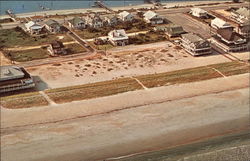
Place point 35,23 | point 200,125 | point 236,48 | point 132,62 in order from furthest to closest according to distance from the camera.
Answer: point 35,23, point 236,48, point 132,62, point 200,125

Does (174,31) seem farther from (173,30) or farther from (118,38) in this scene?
(118,38)

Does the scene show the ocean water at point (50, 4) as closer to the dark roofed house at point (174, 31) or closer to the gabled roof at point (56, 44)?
the dark roofed house at point (174, 31)

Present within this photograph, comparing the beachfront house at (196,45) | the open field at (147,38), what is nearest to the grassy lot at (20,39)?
the open field at (147,38)

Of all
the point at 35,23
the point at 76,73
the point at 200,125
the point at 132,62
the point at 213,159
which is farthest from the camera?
the point at 35,23

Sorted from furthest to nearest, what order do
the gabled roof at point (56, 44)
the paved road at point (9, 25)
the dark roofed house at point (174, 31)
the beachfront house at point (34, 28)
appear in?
the paved road at point (9, 25) → the beachfront house at point (34, 28) → the dark roofed house at point (174, 31) → the gabled roof at point (56, 44)

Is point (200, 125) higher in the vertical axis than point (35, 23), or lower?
lower

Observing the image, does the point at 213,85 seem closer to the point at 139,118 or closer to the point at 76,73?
the point at 139,118

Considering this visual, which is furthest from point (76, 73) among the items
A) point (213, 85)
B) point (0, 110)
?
point (213, 85)
